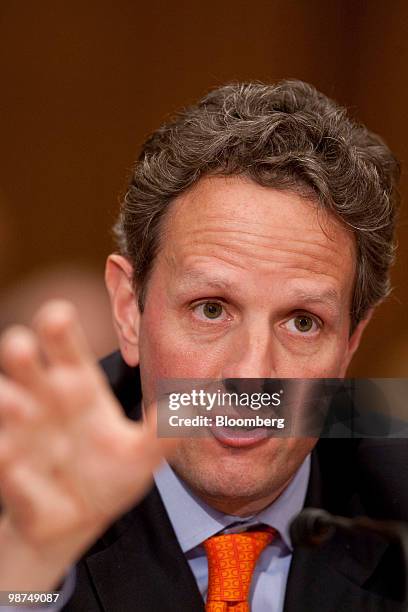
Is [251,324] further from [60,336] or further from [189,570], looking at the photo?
[60,336]

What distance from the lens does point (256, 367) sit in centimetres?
93

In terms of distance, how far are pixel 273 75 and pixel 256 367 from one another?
1.18m

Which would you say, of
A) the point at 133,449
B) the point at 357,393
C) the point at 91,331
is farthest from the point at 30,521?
the point at 91,331

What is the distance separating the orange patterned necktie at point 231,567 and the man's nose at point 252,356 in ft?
0.64

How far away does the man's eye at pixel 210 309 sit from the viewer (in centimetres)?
101

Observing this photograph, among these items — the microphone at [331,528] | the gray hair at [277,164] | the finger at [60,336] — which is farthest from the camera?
the gray hair at [277,164]

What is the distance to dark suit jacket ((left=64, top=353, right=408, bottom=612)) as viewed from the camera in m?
0.97

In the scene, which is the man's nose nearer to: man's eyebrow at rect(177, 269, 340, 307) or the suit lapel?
man's eyebrow at rect(177, 269, 340, 307)

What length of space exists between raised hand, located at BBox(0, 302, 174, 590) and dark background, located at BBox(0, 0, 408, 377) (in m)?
1.32

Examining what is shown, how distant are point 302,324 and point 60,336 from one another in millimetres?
511

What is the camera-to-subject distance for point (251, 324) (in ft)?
3.18

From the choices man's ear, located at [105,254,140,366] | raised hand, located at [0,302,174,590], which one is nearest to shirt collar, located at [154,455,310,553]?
man's ear, located at [105,254,140,366]

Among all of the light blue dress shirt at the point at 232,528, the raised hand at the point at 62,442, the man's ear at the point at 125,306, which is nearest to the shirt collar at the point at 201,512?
the light blue dress shirt at the point at 232,528

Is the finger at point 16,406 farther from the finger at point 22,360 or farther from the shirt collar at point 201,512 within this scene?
the shirt collar at point 201,512
